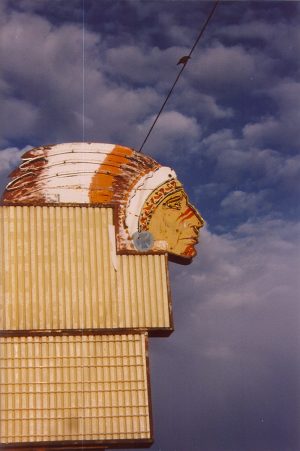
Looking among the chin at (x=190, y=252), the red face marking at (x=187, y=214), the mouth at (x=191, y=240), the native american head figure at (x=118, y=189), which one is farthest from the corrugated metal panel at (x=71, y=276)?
the red face marking at (x=187, y=214)

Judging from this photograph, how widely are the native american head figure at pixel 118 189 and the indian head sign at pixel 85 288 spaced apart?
0.04m

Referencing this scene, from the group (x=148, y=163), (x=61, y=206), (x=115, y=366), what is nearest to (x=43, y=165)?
(x=61, y=206)

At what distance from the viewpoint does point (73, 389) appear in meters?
23.1

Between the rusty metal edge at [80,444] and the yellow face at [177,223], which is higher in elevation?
the yellow face at [177,223]

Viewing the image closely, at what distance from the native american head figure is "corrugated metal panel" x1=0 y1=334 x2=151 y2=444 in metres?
4.00

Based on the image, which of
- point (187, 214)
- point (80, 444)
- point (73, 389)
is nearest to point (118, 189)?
point (187, 214)

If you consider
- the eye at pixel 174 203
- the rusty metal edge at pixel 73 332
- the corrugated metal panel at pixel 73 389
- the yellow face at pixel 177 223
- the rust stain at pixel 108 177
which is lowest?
the corrugated metal panel at pixel 73 389

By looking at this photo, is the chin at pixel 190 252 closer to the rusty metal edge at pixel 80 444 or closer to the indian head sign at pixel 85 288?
the indian head sign at pixel 85 288

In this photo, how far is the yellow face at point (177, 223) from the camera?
1025 inches

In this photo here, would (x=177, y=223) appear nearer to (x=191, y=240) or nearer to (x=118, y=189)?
(x=191, y=240)

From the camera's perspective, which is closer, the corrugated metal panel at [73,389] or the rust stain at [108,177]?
the corrugated metal panel at [73,389]

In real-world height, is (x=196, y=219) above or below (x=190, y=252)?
above

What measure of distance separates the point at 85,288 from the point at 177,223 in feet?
14.3

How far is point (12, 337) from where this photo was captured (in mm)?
23469
